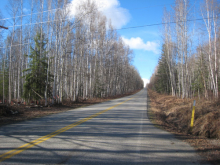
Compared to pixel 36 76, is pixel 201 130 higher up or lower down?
lower down

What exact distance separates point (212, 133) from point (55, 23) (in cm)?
1604

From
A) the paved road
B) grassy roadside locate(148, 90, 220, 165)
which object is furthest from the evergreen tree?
grassy roadside locate(148, 90, 220, 165)

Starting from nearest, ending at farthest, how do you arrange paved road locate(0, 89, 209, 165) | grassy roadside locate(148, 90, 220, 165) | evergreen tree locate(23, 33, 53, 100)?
paved road locate(0, 89, 209, 165) < grassy roadside locate(148, 90, 220, 165) < evergreen tree locate(23, 33, 53, 100)

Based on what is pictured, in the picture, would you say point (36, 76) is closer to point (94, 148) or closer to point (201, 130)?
point (94, 148)

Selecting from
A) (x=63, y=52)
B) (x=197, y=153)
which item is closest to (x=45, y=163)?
(x=197, y=153)

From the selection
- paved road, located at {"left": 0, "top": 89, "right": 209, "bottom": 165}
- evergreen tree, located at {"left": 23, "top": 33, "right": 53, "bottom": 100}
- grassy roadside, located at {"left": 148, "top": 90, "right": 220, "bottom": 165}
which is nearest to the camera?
paved road, located at {"left": 0, "top": 89, "right": 209, "bottom": 165}

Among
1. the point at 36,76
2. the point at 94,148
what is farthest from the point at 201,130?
the point at 36,76

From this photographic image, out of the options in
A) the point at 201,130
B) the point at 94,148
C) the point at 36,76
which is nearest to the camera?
the point at 94,148

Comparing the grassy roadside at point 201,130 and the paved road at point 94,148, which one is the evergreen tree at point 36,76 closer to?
the paved road at point 94,148

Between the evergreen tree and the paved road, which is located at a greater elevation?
the evergreen tree

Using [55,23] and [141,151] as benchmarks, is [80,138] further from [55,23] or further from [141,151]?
[55,23]

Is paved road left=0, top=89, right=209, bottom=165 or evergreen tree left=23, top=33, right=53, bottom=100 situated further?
evergreen tree left=23, top=33, right=53, bottom=100

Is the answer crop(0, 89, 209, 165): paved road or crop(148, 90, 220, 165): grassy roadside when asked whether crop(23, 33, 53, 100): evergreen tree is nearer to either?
crop(0, 89, 209, 165): paved road

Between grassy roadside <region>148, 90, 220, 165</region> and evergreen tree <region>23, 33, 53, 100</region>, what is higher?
evergreen tree <region>23, 33, 53, 100</region>
